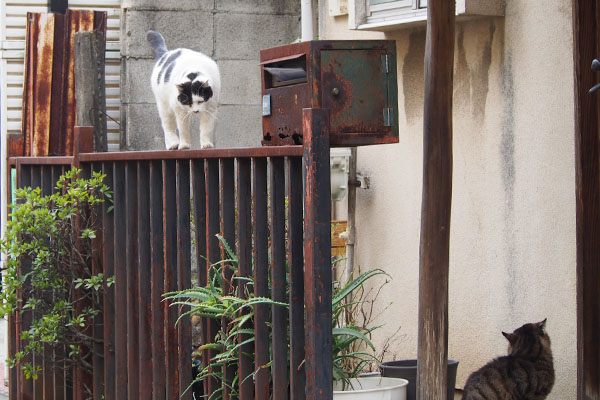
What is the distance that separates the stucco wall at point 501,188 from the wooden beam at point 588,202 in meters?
0.35

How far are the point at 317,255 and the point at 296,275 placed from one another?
8.5 inches

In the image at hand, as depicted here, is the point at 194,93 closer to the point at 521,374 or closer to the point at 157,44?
the point at 157,44

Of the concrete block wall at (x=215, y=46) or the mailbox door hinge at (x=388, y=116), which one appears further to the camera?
the concrete block wall at (x=215, y=46)

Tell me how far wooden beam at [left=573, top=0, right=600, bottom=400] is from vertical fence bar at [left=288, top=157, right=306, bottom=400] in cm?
156

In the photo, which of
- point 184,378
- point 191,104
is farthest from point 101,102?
point 184,378

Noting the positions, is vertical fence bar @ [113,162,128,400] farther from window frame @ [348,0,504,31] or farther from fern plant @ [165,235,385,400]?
window frame @ [348,0,504,31]

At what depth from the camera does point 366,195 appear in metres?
6.56

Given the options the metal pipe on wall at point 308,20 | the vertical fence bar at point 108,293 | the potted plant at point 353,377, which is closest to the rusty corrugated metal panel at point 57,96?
the metal pipe on wall at point 308,20

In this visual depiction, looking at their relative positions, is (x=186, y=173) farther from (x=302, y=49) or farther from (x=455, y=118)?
(x=455, y=118)

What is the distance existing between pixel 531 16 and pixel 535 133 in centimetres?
66

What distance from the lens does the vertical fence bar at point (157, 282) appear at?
4.86 m

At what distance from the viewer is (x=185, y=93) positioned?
625 cm

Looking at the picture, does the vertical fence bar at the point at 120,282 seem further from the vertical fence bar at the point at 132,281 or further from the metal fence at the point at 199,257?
the vertical fence bar at the point at 132,281

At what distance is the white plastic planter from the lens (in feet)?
12.8
